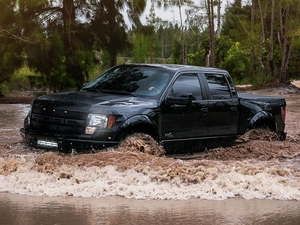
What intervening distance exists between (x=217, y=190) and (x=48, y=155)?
251cm

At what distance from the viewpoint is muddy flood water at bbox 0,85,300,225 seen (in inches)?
256

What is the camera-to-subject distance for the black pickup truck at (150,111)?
343 inches

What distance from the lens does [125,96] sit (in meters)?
9.45

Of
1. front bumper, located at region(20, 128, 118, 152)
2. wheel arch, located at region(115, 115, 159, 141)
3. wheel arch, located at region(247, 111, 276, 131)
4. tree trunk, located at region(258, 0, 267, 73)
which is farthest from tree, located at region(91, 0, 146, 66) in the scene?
tree trunk, located at region(258, 0, 267, 73)

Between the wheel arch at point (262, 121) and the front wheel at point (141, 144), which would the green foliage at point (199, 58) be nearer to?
the wheel arch at point (262, 121)

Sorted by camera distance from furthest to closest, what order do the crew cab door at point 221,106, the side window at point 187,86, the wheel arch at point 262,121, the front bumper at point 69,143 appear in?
the wheel arch at point 262,121
the crew cab door at point 221,106
the side window at point 187,86
the front bumper at point 69,143

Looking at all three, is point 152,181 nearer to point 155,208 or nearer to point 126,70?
point 155,208

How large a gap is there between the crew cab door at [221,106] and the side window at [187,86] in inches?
10.6

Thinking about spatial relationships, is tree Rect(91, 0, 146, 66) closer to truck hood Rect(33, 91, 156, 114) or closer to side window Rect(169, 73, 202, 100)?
side window Rect(169, 73, 202, 100)

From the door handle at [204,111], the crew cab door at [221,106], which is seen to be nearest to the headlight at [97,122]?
the door handle at [204,111]

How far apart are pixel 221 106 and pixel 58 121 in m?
3.20

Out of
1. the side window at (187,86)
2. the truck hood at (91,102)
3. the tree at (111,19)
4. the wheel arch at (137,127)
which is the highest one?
the tree at (111,19)

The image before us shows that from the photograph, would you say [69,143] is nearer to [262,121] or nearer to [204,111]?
[204,111]

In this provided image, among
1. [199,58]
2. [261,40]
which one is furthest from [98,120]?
[199,58]
